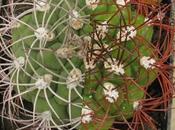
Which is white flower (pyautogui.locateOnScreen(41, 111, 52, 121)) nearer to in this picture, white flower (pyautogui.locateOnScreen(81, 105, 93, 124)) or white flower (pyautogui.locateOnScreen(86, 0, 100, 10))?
white flower (pyautogui.locateOnScreen(81, 105, 93, 124))

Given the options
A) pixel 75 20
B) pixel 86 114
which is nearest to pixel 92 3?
pixel 75 20

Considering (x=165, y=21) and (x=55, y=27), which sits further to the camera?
(x=165, y=21)

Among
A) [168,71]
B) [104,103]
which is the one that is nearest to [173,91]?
[168,71]

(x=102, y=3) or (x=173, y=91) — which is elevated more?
(x=102, y=3)

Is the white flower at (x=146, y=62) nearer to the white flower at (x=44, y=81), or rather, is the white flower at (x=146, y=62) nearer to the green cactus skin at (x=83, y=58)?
the green cactus skin at (x=83, y=58)

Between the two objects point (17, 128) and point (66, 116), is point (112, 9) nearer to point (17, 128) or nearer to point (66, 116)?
point (66, 116)

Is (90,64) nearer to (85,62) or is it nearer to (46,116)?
(85,62)

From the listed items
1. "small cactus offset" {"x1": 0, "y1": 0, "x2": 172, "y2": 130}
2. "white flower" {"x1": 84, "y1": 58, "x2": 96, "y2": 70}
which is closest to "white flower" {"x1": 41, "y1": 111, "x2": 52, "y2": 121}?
"small cactus offset" {"x1": 0, "y1": 0, "x2": 172, "y2": 130}

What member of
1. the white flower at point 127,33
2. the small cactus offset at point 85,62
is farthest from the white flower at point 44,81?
the white flower at point 127,33
